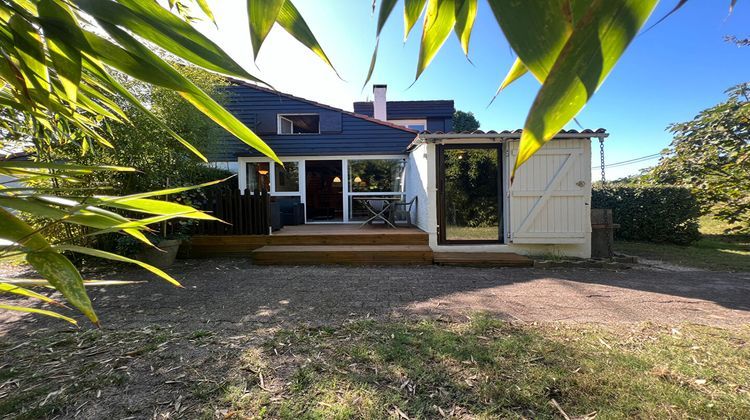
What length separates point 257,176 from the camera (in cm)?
916

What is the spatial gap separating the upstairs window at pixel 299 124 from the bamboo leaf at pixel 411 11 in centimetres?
922

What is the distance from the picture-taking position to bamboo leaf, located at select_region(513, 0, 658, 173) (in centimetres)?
30

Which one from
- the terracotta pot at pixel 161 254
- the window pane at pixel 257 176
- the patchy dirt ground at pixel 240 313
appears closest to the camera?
the patchy dirt ground at pixel 240 313

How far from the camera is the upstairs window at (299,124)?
949 cm

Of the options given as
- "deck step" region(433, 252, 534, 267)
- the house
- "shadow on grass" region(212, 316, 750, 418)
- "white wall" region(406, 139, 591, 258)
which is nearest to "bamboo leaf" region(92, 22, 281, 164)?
"shadow on grass" region(212, 316, 750, 418)

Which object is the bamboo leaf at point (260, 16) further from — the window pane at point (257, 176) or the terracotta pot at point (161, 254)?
the window pane at point (257, 176)

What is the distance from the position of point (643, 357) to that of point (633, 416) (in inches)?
30.5

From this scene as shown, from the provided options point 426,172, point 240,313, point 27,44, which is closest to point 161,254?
point 240,313

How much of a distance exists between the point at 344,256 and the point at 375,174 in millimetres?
4190

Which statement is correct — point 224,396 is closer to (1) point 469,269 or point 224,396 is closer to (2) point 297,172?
(1) point 469,269

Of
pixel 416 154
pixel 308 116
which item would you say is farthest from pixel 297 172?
pixel 416 154

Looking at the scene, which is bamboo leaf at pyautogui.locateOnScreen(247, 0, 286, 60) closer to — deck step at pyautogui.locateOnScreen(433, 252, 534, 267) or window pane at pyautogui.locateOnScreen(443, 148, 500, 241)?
deck step at pyautogui.locateOnScreen(433, 252, 534, 267)

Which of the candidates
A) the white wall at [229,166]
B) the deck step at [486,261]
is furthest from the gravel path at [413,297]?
the white wall at [229,166]

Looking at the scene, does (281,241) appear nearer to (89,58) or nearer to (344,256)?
(344,256)
